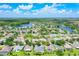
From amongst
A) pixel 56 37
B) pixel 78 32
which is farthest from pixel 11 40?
pixel 78 32

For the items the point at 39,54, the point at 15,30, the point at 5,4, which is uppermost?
the point at 5,4

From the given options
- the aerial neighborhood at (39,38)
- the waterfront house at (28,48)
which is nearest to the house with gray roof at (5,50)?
the aerial neighborhood at (39,38)

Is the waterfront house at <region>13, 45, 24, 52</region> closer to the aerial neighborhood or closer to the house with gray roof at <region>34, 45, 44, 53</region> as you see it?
the aerial neighborhood

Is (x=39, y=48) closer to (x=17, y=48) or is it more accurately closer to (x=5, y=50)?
(x=17, y=48)

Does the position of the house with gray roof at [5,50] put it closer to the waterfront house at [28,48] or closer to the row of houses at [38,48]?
the row of houses at [38,48]

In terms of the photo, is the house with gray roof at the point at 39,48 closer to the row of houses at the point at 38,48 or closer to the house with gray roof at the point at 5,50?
the row of houses at the point at 38,48

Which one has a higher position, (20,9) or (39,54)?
(20,9)

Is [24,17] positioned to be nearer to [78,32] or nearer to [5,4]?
[5,4]

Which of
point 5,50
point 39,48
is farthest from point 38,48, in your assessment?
point 5,50

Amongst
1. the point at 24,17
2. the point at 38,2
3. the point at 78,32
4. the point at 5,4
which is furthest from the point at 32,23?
the point at 78,32

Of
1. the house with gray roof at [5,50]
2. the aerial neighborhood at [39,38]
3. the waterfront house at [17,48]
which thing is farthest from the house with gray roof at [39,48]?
the house with gray roof at [5,50]
